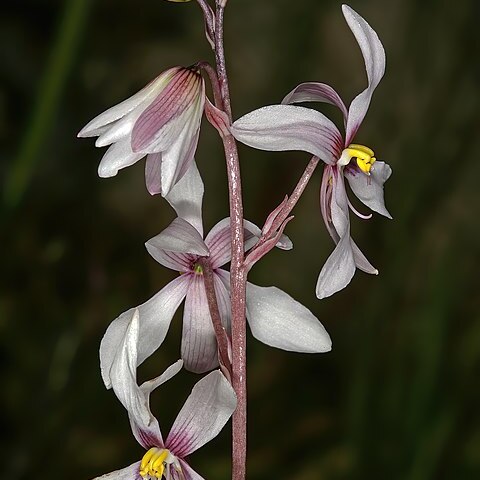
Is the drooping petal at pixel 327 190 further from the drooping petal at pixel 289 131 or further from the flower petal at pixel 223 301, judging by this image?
the flower petal at pixel 223 301

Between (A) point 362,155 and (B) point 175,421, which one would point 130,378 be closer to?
(B) point 175,421

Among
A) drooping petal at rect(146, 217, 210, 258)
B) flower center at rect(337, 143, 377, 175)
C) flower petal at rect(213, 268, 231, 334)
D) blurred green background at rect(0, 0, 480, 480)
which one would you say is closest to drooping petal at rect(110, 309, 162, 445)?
drooping petal at rect(146, 217, 210, 258)

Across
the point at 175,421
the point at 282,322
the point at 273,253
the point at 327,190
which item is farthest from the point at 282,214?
the point at 273,253

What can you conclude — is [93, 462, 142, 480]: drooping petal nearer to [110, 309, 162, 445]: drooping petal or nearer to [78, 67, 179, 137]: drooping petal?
[110, 309, 162, 445]: drooping petal
